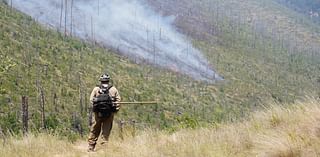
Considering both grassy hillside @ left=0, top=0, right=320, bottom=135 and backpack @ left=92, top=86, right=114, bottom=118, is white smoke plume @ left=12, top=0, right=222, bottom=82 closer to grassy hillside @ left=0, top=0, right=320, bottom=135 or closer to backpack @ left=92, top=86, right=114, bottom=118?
grassy hillside @ left=0, top=0, right=320, bottom=135

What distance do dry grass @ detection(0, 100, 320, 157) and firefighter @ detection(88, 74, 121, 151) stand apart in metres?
0.31

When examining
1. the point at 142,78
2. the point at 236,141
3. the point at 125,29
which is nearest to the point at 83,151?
the point at 236,141

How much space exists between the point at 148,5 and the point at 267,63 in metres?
39.7

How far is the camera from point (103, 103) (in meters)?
8.17

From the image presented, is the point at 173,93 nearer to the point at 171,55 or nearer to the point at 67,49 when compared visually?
the point at 67,49

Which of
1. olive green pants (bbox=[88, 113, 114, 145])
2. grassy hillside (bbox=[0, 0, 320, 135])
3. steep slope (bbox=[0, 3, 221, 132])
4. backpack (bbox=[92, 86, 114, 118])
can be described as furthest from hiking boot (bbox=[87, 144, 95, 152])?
steep slope (bbox=[0, 3, 221, 132])

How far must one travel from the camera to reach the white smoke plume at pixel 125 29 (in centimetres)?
7956

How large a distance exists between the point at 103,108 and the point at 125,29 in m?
85.9

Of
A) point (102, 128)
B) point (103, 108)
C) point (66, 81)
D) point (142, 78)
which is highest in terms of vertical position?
point (142, 78)

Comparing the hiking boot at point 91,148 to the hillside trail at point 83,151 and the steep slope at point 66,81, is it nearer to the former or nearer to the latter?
the hillside trail at point 83,151

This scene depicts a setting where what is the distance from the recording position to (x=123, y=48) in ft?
258

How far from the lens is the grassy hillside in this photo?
3364 cm

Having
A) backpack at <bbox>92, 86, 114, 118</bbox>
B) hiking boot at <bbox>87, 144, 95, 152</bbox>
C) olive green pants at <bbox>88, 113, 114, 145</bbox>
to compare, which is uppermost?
backpack at <bbox>92, 86, 114, 118</bbox>

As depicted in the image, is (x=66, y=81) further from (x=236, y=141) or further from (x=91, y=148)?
(x=236, y=141)
